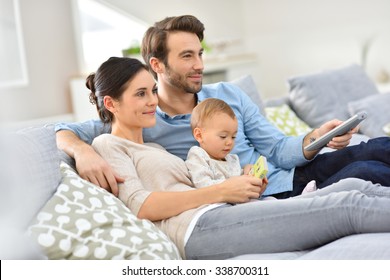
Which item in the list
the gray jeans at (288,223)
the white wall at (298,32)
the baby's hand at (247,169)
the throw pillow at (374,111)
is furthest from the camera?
the white wall at (298,32)

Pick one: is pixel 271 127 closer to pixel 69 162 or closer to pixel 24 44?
pixel 69 162

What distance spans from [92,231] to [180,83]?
0.60 meters

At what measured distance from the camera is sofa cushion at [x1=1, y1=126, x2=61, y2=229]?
135cm

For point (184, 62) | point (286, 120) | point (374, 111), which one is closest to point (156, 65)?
point (184, 62)

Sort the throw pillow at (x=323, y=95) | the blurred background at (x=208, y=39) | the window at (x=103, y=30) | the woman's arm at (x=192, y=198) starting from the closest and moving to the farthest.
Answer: the woman's arm at (x=192, y=198), the throw pillow at (x=323, y=95), the blurred background at (x=208, y=39), the window at (x=103, y=30)

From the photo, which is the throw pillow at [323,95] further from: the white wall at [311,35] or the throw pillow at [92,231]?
the white wall at [311,35]

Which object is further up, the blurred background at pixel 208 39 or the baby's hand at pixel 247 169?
the blurred background at pixel 208 39

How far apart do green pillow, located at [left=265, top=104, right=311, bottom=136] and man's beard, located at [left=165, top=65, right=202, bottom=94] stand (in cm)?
108

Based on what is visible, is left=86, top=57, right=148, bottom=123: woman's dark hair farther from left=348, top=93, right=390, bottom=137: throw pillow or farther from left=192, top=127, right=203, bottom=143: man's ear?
left=348, top=93, right=390, bottom=137: throw pillow

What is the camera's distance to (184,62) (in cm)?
190

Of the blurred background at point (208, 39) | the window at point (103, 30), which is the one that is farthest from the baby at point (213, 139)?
the window at point (103, 30)

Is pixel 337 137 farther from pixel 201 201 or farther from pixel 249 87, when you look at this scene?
pixel 249 87

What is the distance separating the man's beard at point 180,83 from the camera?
188 cm

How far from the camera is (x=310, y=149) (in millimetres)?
1847
